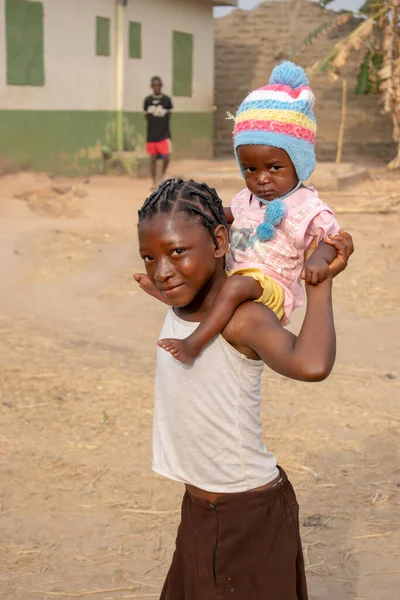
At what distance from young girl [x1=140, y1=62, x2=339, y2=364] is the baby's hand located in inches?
6.9

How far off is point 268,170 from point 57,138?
12.0 m

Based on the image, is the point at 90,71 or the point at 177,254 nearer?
the point at 177,254

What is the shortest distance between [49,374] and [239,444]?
3.55 metres

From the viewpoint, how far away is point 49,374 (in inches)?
214

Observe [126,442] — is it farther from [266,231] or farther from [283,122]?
[283,122]

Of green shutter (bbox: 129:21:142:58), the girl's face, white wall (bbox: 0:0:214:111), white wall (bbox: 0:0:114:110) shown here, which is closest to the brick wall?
white wall (bbox: 0:0:214:111)

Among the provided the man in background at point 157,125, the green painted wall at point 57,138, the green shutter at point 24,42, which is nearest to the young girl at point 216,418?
the green painted wall at point 57,138

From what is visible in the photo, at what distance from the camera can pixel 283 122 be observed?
2109mm

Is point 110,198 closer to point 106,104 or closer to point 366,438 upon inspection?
point 106,104

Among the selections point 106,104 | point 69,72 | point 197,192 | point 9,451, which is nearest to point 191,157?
point 106,104

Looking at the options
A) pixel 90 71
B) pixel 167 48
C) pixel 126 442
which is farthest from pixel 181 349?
pixel 167 48

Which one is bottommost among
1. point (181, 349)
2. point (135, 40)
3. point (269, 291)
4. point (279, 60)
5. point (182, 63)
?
point (181, 349)

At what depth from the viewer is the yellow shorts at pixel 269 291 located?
2018 mm

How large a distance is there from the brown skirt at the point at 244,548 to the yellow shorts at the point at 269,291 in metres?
0.43
